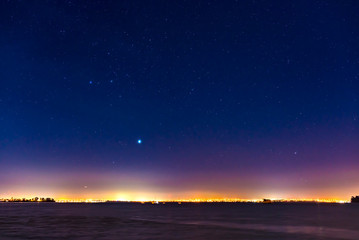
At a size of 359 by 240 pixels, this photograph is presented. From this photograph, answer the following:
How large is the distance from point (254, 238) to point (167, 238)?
29.2ft

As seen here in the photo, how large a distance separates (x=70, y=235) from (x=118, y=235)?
5.00m

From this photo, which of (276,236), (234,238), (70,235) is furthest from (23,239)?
(276,236)

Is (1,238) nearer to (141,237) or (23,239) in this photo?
(23,239)

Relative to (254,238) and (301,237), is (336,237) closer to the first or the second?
(301,237)

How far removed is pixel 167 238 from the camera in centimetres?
3912

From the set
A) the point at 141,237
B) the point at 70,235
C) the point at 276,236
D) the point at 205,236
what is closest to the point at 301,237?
the point at 276,236

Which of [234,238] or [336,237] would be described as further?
[336,237]

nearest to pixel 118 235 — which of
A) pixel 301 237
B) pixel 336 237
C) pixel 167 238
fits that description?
pixel 167 238

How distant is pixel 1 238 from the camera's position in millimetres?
37156

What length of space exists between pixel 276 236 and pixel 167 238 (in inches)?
462

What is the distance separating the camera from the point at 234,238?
38531 millimetres

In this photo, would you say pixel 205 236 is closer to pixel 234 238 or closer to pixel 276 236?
pixel 234 238

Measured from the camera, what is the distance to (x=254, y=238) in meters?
38.9

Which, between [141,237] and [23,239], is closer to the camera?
[23,239]
